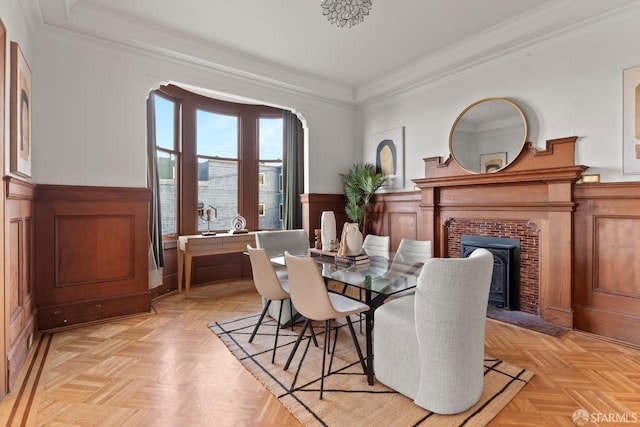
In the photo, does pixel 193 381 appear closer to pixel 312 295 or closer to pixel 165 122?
pixel 312 295

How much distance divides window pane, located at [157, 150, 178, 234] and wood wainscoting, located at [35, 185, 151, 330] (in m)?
Result: 1.00

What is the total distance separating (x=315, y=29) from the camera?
11.6 ft

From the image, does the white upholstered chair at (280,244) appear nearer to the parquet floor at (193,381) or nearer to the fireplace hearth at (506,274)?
the parquet floor at (193,381)

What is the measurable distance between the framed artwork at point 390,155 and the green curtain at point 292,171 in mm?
1350

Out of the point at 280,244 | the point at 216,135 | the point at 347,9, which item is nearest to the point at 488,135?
the point at 347,9

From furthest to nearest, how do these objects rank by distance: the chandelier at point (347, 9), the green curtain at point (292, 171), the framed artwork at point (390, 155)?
the green curtain at point (292, 171) → the framed artwork at point (390, 155) → the chandelier at point (347, 9)

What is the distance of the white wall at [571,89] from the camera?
2908 mm

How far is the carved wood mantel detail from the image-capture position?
122 inches

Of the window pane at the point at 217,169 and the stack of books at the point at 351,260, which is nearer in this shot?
the stack of books at the point at 351,260

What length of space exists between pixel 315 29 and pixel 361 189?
7.91 feet

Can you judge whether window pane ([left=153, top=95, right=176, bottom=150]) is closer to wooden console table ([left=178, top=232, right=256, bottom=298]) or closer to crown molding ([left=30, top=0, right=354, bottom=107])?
crown molding ([left=30, top=0, right=354, bottom=107])

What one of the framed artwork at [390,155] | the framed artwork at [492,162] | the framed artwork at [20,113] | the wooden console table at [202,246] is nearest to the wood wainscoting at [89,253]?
the framed artwork at [20,113]

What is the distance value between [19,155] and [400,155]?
428 cm

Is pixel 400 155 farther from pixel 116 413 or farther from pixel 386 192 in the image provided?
pixel 116 413
